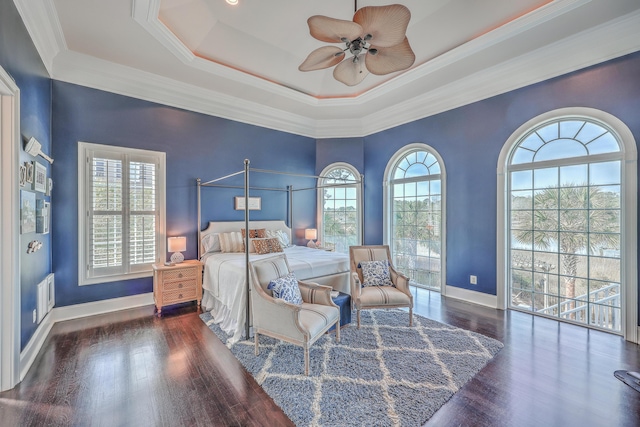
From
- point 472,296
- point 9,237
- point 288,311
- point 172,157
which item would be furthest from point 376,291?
point 172,157

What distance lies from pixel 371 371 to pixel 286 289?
3.68 feet

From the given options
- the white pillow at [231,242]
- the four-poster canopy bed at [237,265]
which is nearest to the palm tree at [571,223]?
the four-poster canopy bed at [237,265]

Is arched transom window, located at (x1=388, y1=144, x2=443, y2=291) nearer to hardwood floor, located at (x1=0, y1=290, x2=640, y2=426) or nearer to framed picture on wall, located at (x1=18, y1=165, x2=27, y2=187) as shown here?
hardwood floor, located at (x1=0, y1=290, x2=640, y2=426)

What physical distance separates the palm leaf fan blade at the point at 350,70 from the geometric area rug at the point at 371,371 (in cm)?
303

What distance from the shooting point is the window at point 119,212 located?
3891 millimetres

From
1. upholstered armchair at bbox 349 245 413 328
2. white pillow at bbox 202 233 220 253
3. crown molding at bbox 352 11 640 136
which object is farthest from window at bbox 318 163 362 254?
white pillow at bbox 202 233 220 253

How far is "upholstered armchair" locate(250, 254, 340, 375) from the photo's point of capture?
2577mm

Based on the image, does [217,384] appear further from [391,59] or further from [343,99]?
[343,99]

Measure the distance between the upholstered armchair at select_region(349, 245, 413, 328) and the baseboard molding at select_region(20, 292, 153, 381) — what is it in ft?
10.8

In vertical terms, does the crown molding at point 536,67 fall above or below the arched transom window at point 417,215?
above

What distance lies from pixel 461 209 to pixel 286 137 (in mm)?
3825

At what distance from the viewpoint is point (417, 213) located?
5414 mm

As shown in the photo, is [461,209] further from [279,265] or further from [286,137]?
[286,137]

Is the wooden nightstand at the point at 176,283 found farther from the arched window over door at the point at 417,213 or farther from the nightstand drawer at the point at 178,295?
the arched window over door at the point at 417,213
